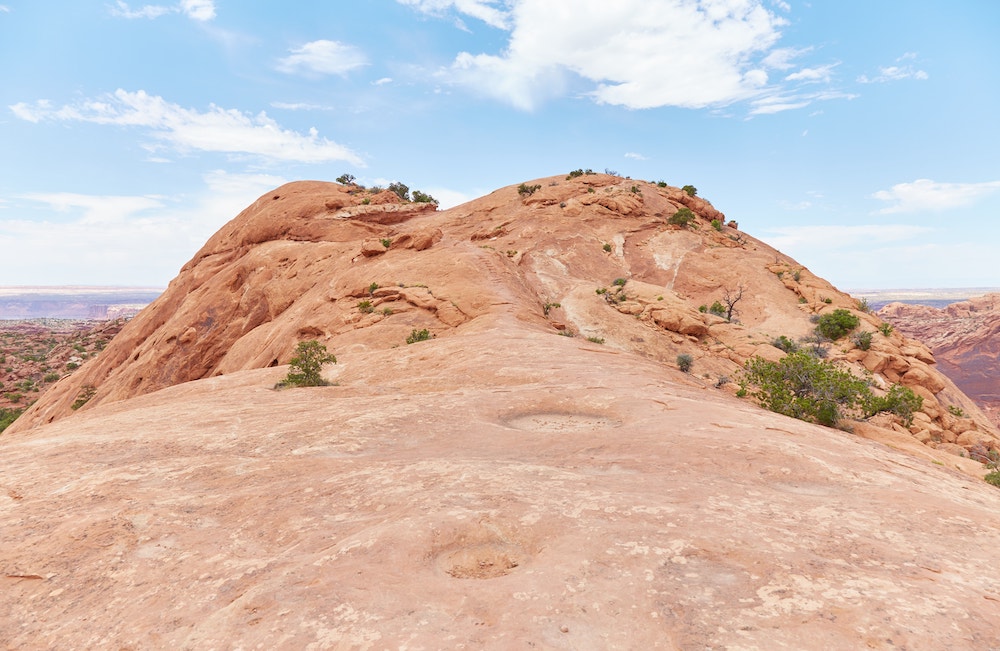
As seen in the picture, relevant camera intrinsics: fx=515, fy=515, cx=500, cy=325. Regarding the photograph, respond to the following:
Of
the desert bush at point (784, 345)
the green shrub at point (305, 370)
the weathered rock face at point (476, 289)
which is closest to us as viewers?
the green shrub at point (305, 370)

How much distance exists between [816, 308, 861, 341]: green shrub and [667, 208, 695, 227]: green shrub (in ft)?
58.0

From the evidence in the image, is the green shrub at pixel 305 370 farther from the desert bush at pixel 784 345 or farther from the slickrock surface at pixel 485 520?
the desert bush at pixel 784 345

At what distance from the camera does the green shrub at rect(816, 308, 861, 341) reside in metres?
30.7

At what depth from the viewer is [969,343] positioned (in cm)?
7094

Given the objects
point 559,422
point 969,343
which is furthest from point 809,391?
point 969,343

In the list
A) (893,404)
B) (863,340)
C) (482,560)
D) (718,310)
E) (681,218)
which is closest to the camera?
(482,560)

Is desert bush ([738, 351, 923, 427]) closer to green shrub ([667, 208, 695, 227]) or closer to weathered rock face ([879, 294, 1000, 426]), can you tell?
green shrub ([667, 208, 695, 227])

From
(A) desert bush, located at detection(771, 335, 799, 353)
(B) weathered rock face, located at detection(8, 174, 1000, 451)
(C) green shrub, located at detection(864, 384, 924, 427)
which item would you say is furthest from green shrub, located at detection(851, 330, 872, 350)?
(C) green shrub, located at detection(864, 384, 924, 427)

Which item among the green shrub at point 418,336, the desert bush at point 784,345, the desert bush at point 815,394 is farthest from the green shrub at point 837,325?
the green shrub at point 418,336

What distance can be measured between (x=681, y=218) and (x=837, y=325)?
18821 millimetres

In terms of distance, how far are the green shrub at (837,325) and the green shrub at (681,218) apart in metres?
17.7

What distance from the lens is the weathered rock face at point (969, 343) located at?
2586 inches

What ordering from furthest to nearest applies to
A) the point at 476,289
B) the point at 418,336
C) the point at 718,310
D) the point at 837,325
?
the point at 718,310, the point at 837,325, the point at 476,289, the point at 418,336

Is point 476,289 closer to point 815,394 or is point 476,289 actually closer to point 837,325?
point 815,394
